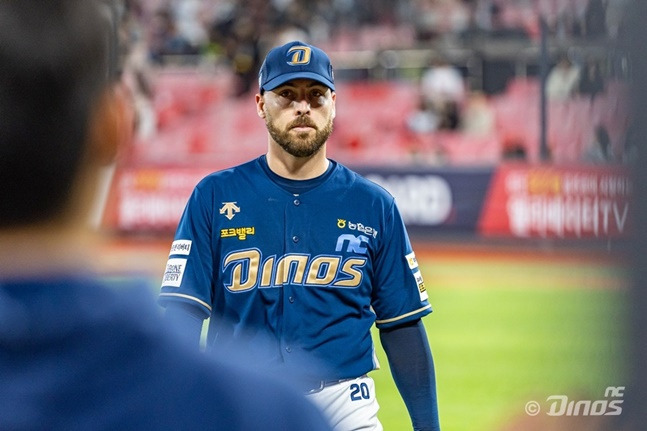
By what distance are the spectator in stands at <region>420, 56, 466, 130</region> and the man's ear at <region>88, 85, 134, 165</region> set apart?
17018 mm

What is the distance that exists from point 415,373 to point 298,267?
57 centimetres

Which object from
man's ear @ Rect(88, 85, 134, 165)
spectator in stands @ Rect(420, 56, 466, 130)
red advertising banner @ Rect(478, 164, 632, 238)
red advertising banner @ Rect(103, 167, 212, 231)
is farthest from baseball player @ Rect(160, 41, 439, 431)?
spectator in stands @ Rect(420, 56, 466, 130)

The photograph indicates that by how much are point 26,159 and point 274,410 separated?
353mm

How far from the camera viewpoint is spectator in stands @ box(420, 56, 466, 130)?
707 inches

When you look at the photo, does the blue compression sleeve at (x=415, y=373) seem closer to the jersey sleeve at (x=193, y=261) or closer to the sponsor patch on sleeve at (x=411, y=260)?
the sponsor patch on sleeve at (x=411, y=260)

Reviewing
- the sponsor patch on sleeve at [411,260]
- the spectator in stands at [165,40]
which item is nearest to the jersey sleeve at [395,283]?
Answer: the sponsor patch on sleeve at [411,260]

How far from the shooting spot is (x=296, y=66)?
12.8 ft

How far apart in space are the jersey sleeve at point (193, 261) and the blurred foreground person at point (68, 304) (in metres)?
2.69

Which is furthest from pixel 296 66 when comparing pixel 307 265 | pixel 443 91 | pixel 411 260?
pixel 443 91

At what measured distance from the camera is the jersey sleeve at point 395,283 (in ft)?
12.8

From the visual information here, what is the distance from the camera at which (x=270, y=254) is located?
3.87m

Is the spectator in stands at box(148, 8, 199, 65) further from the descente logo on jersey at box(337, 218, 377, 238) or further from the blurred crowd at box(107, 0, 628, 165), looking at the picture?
the descente logo on jersey at box(337, 218, 377, 238)

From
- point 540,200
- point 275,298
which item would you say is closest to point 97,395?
point 275,298

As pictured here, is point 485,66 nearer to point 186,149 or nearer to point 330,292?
point 186,149
